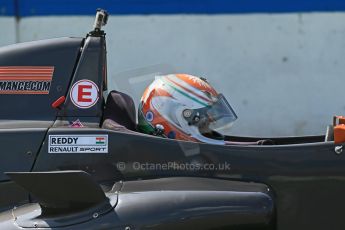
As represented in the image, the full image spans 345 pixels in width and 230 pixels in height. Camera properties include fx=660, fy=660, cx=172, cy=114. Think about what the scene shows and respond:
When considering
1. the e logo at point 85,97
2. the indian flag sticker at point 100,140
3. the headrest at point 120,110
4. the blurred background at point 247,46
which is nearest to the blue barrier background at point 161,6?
the blurred background at point 247,46

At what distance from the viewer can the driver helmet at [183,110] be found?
295 cm

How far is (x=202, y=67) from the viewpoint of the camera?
22.9ft

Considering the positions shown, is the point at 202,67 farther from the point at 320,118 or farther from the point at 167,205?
the point at 167,205

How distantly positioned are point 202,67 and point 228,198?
179 inches

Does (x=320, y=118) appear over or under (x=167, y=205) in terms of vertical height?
under

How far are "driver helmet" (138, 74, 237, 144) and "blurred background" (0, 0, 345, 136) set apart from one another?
387cm

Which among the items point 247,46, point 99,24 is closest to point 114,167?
point 99,24

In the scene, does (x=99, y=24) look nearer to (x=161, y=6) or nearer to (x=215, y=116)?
(x=215, y=116)

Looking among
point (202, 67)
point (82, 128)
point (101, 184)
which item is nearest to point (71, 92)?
point (82, 128)

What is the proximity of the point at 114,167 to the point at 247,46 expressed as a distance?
4384 millimetres

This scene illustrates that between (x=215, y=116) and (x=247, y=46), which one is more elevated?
(x=215, y=116)

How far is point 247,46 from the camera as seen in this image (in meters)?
6.92

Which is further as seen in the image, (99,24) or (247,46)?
(247,46)

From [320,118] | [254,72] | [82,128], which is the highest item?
[82,128]
